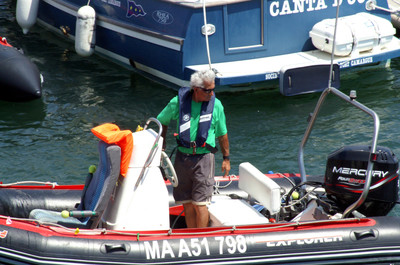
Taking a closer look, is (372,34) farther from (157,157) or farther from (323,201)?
(157,157)

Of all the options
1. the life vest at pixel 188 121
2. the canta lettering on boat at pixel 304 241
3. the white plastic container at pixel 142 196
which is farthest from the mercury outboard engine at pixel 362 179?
the white plastic container at pixel 142 196

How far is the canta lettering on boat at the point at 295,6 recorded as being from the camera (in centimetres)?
863

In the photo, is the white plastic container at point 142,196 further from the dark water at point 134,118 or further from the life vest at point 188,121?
the dark water at point 134,118

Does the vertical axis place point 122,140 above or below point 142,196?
above

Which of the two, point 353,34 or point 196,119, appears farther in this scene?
point 353,34

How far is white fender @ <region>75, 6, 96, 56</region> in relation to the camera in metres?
9.66

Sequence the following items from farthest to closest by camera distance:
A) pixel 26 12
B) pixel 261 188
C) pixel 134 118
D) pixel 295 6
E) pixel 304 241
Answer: pixel 26 12 < pixel 295 6 < pixel 134 118 < pixel 261 188 < pixel 304 241

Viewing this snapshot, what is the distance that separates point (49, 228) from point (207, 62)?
15.2 ft

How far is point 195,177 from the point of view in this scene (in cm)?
476

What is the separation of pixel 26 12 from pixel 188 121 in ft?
23.6

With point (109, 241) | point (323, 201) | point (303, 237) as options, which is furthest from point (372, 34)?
point (109, 241)

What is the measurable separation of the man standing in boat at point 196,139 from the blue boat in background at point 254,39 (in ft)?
11.3

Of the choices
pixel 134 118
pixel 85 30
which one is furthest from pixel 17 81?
pixel 85 30

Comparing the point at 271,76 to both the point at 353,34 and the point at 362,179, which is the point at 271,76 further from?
the point at 362,179
